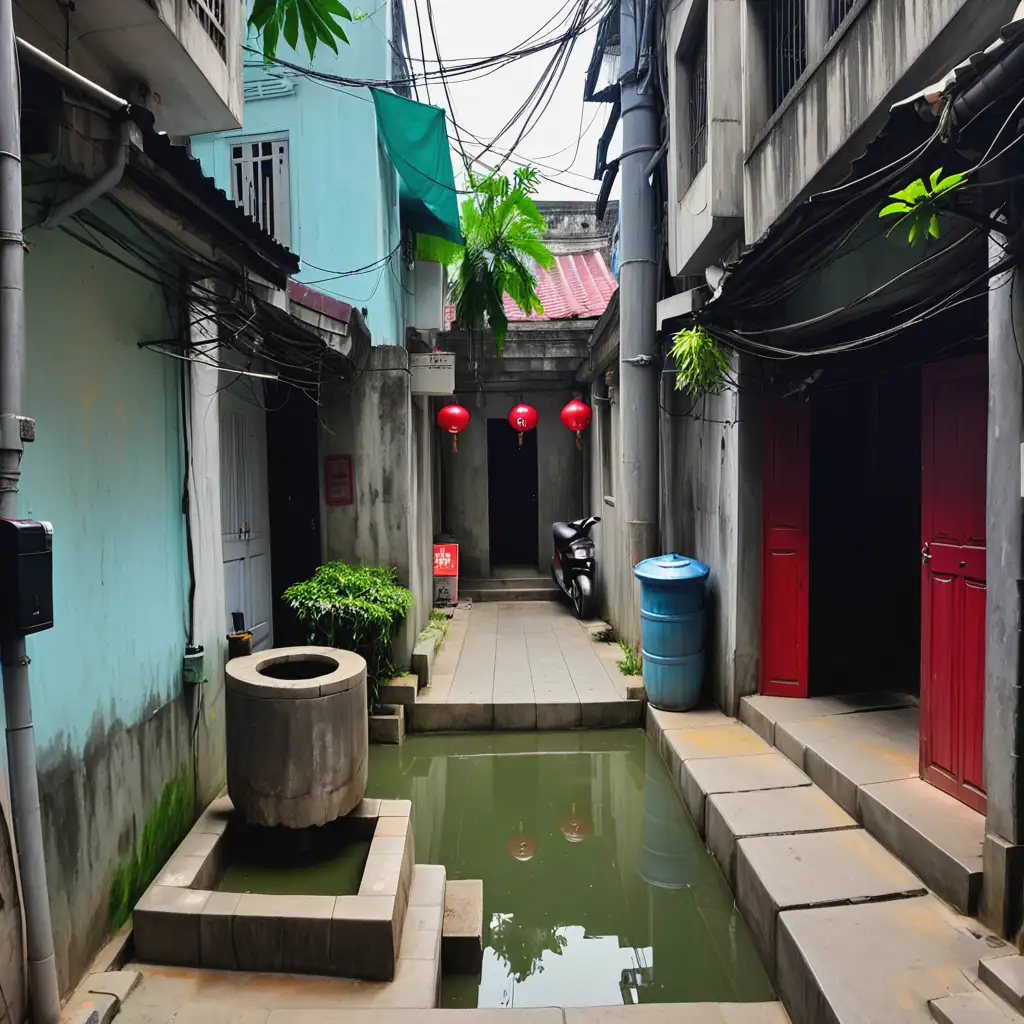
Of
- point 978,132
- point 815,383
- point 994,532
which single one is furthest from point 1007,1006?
point 815,383

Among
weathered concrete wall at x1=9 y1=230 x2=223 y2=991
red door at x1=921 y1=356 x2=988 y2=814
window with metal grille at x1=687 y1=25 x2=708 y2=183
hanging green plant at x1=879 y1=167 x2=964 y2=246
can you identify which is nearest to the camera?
hanging green plant at x1=879 y1=167 x2=964 y2=246

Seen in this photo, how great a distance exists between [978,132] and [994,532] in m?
1.71

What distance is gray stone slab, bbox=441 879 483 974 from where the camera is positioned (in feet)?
12.4

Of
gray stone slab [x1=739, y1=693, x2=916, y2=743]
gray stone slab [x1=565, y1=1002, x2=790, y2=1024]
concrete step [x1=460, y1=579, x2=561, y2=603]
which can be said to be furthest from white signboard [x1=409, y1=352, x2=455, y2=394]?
gray stone slab [x1=565, y1=1002, x2=790, y2=1024]

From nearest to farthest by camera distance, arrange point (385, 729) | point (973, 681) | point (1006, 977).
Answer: point (1006, 977) < point (973, 681) < point (385, 729)

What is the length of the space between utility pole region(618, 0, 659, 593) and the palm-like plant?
10.3 ft

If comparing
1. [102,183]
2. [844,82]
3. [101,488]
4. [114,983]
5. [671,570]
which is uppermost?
[844,82]

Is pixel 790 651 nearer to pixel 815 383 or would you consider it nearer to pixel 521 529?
pixel 815 383

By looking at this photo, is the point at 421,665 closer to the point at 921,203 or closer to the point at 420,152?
the point at 420,152

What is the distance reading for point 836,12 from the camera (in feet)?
15.5

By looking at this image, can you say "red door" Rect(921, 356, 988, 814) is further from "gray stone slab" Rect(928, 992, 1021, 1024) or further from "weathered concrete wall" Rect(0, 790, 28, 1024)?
"weathered concrete wall" Rect(0, 790, 28, 1024)

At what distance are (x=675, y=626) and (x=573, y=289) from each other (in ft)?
30.8

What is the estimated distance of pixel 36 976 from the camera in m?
2.51

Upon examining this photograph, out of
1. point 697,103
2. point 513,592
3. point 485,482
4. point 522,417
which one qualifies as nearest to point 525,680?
point 522,417
